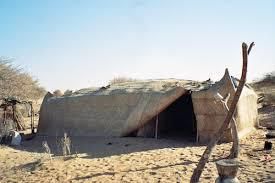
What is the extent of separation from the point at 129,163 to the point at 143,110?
368 centimetres

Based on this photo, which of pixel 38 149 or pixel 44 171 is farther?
pixel 38 149

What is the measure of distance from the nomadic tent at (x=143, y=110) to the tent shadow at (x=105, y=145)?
0.49 meters

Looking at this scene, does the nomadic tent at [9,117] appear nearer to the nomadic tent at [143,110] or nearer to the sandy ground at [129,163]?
the nomadic tent at [143,110]

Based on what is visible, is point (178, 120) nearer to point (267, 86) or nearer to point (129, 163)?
point (267, 86)

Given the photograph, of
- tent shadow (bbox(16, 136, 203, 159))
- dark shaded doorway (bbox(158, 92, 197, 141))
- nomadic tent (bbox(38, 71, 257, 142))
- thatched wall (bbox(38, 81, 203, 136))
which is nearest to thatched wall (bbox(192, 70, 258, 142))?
nomadic tent (bbox(38, 71, 257, 142))

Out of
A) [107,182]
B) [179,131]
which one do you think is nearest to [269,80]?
[179,131]

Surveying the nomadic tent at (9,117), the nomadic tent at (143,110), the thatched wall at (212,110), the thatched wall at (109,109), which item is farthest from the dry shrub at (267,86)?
the nomadic tent at (9,117)

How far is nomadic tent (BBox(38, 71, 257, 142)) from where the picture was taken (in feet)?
35.3

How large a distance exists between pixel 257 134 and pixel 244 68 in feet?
21.2

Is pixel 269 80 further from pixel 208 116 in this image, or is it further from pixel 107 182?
pixel 107 182

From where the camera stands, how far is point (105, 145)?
36.2ft

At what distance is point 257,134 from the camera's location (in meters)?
11.6

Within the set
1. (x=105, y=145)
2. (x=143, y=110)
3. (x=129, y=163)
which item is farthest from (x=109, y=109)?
(x=129, y=163)

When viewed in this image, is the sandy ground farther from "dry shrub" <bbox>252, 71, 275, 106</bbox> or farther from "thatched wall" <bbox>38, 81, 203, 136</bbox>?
"dry shrub" <bbox>252, 71, 275, 106</bbox>
